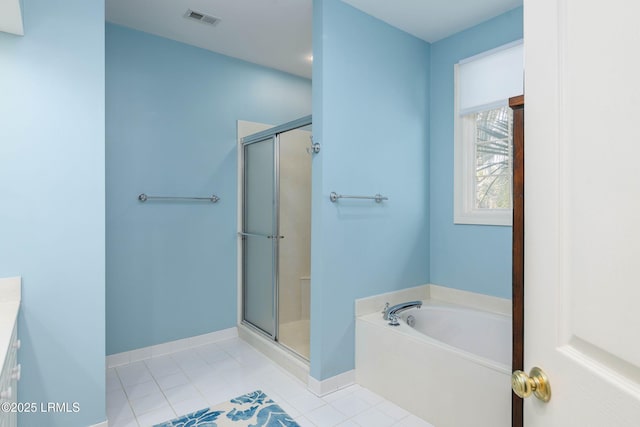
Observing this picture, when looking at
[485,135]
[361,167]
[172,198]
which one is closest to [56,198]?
[172,198]

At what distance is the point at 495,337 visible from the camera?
8.12 feet

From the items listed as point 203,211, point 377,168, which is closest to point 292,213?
point 203,211

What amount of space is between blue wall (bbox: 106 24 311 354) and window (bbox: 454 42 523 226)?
183cm

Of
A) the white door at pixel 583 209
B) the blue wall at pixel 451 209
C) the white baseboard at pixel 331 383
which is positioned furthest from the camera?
the blue wall at pixel 451 209

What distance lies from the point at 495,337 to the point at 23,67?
3.15m

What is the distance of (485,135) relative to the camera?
274 centimetres

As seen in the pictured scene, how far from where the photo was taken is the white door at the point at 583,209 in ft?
1.54

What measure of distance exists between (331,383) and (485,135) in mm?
2123

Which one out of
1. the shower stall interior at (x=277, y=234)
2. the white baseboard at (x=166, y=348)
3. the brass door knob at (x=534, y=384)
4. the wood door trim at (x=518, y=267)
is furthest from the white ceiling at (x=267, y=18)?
the white baseboard at (x=166, y=348)

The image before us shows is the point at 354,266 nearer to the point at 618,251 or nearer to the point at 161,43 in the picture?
the point at 618,251

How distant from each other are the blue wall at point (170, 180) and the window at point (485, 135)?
1825 millimetres

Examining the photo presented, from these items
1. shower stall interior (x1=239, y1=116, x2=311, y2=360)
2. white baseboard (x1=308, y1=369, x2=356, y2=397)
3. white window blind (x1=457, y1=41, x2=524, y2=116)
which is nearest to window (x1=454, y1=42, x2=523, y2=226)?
white window blind (x1=457, y1=41, x2=524, y2=116)

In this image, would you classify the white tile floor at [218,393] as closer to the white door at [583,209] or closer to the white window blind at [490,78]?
the white door at [583,209]

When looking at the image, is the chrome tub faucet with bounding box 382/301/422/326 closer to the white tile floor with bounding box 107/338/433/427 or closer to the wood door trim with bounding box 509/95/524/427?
the white tile floor with bounding box 107/338/433/427
